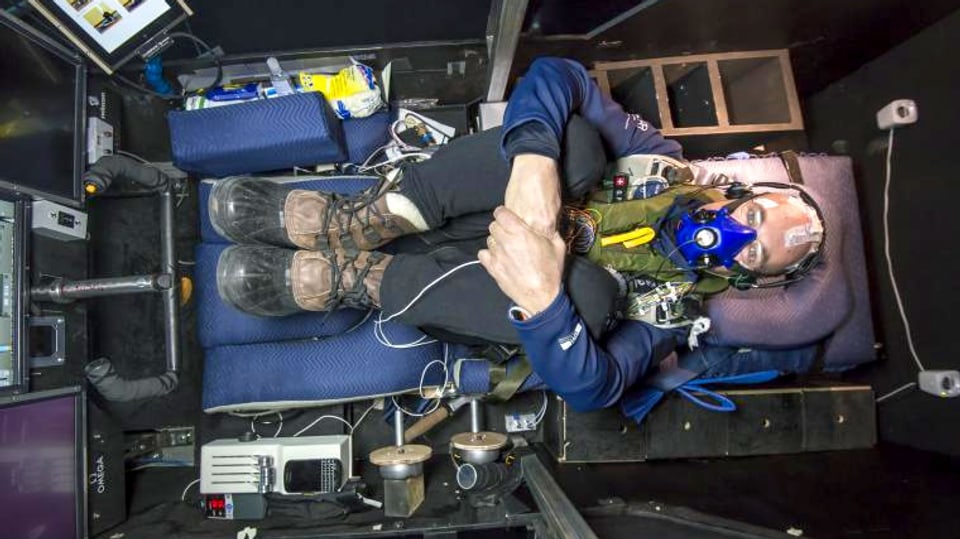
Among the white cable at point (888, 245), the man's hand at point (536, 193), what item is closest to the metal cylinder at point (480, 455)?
the man's hand at point (536, 193)

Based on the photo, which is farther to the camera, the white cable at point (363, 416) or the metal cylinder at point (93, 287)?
the white cable at point (363, 416)

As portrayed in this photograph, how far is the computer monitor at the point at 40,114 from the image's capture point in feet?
5.16

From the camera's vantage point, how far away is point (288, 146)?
1.95 meters

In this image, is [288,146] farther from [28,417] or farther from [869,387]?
[869,387]

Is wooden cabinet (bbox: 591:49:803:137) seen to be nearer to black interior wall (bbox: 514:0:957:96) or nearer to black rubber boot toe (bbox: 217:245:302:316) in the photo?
black interior wall (bbox: 514:0:957:96)

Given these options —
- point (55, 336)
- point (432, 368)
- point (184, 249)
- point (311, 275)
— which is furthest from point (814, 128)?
point (55, 336)

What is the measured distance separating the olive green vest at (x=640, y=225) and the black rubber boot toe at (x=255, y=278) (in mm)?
929

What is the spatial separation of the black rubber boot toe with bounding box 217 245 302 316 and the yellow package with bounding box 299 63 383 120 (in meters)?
0.68

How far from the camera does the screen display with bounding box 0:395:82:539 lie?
145 cm

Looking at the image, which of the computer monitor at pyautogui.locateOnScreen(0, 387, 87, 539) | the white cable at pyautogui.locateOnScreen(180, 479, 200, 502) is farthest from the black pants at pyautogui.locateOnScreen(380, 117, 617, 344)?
the white cable at pyautogui.locateOnScreen(180, 479, 200, 502)

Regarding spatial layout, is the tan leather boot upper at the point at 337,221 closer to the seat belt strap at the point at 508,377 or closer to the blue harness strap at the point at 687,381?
the seat belt strap at the point at 508,377

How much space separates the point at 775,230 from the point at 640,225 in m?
0.36

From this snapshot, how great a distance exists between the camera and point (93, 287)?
1.76m

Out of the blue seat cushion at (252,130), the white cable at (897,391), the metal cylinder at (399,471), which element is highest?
the blue seat cushion at (252,130)
